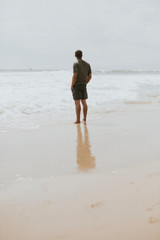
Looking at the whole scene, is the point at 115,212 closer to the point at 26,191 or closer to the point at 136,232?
the point at 136,232

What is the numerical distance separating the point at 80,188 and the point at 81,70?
418 centimetres

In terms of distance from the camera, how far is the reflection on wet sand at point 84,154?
9.80 ft

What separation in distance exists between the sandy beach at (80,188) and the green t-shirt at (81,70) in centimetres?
226

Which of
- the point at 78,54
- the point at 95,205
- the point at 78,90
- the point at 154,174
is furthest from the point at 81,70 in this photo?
the point at 95,205

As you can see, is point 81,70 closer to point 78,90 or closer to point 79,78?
point 79,78

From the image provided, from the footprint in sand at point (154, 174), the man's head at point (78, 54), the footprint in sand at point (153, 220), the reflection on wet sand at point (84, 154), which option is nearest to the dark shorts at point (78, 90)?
the man's head at point (78, 54)

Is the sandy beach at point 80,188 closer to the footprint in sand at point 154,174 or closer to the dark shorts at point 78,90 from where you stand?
the footprint in sand at point 154,174

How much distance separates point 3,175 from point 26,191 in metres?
0.50

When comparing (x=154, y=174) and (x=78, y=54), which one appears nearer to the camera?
(x=154, y=174)

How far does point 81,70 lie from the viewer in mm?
6168

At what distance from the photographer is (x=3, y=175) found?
271 cm

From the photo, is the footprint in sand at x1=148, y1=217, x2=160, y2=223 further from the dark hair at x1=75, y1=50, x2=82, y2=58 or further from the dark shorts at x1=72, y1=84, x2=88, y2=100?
the dark hair at x1=75, y1=50, x2=82, y2=58

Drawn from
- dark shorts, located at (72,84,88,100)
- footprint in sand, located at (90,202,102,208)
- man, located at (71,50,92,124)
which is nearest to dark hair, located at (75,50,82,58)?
man, located at (71,50,92,124)

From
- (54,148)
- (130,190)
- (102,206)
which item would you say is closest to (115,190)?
(130,190)
